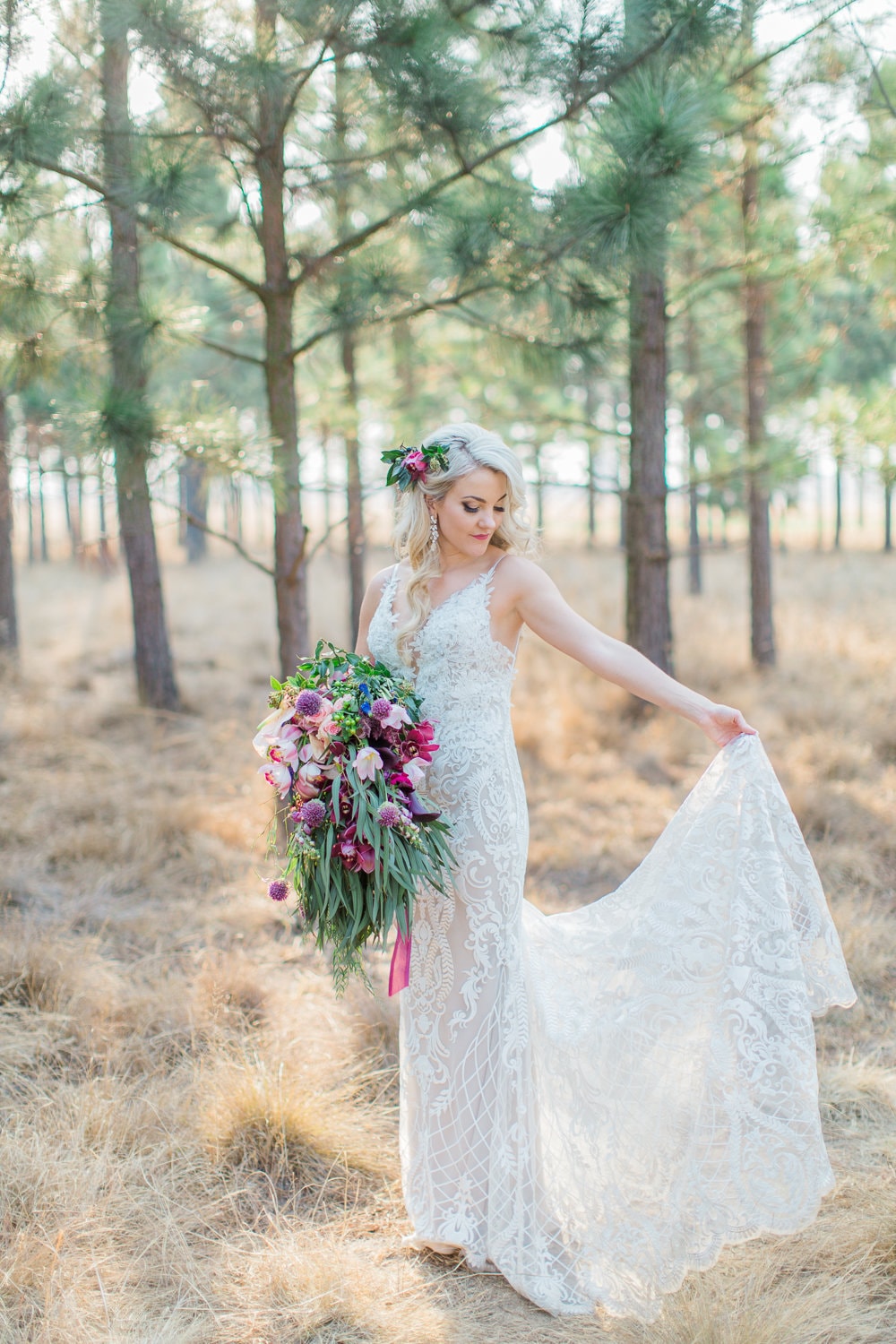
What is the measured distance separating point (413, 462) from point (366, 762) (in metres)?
0.97

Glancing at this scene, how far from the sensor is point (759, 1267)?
261cm

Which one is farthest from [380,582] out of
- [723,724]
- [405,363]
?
[405,363]

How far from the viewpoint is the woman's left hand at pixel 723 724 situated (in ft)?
8.75

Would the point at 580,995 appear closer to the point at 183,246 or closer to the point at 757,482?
the point at 183,246

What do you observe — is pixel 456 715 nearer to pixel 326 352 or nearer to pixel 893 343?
pixel 326 352

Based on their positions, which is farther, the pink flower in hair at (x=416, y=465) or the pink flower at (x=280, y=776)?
the pink flower in hair at (x=416, y=465)

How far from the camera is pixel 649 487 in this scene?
7.50 m

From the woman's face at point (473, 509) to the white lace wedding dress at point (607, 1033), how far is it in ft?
0.42

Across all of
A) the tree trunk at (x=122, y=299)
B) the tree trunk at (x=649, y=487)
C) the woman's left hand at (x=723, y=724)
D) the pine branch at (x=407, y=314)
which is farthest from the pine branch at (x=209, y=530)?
the tree trunk at (x=649, y=487)

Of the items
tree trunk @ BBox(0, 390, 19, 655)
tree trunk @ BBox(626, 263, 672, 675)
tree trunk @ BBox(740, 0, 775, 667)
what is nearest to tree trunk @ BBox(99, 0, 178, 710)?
tree trunk @ BBox(626, 263, 672, 675)

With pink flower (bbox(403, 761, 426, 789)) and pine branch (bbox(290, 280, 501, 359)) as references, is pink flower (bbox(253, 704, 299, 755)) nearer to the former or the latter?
pink flower (bbox(403, 761, 426, 789))

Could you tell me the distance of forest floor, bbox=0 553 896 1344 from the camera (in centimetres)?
252

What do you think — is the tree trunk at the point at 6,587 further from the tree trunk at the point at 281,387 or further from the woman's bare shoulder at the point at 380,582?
the woman's bare shoulder at the point at 380,582

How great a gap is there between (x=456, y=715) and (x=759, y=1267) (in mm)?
1748
